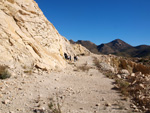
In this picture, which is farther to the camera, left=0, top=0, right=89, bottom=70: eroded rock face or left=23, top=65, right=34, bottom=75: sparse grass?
left=0, top=0, right=89, bottom=70: eroded rock face

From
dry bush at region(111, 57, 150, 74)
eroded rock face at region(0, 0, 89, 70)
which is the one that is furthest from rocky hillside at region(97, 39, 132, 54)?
eroded rock face at region(0, 0, 89, 70)

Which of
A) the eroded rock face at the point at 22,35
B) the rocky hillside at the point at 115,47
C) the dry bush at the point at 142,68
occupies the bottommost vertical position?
the dry bush at the point at 142,68

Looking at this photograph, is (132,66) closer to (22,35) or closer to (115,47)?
(22,35)

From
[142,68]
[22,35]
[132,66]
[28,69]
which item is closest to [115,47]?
[132,66]

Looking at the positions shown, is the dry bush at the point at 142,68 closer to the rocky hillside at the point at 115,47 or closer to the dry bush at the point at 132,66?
the dry bush at the point at 132,66

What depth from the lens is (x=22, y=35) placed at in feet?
27.0

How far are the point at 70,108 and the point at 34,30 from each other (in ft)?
25.3

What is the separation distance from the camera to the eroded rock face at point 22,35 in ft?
23.3

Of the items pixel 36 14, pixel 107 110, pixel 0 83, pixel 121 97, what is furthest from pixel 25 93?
pixel 36 14

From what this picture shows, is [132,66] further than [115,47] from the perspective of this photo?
No

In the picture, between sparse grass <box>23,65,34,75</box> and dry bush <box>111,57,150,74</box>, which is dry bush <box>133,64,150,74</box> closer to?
dry bush <box>111,57,150,74</box>

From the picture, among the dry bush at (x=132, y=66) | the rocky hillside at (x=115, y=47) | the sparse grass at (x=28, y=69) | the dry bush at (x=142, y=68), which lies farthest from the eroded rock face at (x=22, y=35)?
the rocky hillside at (x=115, y=47)

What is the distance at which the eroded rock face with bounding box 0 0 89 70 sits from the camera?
7.11 m

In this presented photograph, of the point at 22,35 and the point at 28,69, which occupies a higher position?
the point at 22,35
